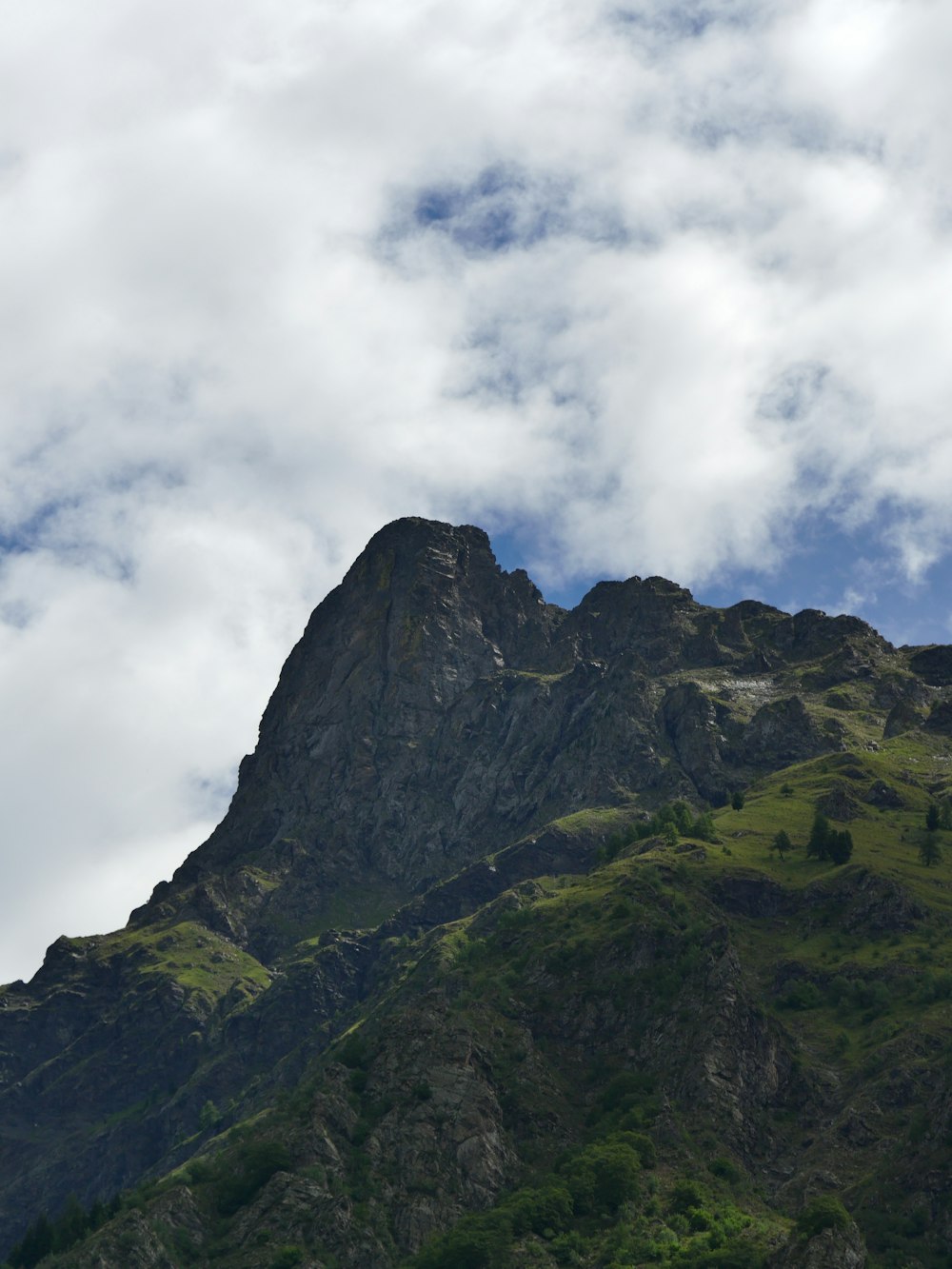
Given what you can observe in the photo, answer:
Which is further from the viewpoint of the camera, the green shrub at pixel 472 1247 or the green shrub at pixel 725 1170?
the green shrub at pixel 725 1170

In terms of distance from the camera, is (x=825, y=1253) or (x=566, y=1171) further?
(x=566, y=1171)

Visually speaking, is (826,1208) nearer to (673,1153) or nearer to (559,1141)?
(673,1153)

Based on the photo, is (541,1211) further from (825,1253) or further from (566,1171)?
(825,1253)

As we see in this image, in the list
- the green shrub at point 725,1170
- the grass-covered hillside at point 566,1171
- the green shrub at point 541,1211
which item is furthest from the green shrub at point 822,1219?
the green shrub at point 541,1211

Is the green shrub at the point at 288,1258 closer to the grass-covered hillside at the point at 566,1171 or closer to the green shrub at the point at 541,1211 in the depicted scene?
the grass-covered hillside at the point at 566,1171

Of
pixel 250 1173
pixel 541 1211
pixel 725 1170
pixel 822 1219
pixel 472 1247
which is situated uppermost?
pixel 250 1173

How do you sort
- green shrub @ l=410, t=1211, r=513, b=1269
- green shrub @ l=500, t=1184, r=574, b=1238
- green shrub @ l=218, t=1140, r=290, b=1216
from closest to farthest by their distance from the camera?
1. green shrub @ l=410, t=1211, r=513, b=1269
2. green shrub @ l=500, t=1184, r=574, b=1238
3. green shrub @ l=218, t=1140, r=290, b=1216

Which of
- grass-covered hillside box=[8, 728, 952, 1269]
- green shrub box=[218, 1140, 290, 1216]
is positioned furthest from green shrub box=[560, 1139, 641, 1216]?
green shrub box=[218, 1140, 290, 1216]

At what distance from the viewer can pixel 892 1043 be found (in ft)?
656

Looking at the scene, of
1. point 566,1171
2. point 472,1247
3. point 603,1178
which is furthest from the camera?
point 566,1171

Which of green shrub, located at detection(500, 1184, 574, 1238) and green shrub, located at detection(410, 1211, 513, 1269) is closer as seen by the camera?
green shrub, located at detection(410, 1211, 513, 1269)

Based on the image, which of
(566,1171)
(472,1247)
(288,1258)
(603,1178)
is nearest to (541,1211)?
(603,1178)

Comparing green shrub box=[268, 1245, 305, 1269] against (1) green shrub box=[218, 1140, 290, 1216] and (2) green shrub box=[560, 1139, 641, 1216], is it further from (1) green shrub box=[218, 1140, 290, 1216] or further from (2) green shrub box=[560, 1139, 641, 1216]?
(2) green shrub box=[560, 1139, 641, 1216]

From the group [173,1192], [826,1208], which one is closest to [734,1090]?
[826,1208]
